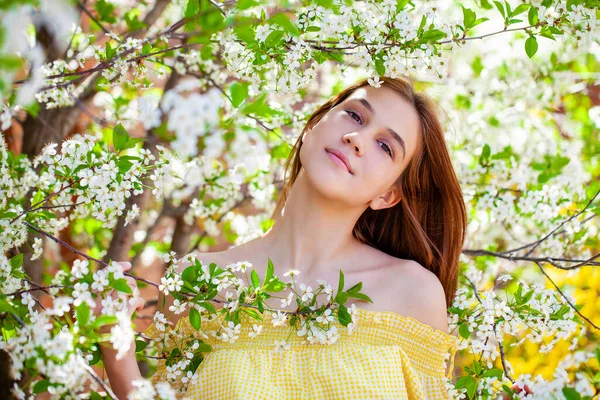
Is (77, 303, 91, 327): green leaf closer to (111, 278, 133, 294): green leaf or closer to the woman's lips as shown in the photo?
(111, 278, 133, 294): green leaf

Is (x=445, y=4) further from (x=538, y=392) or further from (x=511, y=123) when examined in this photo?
(x=538, y=392)

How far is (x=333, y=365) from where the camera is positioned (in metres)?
2.00

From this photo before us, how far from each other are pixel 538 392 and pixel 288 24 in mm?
913

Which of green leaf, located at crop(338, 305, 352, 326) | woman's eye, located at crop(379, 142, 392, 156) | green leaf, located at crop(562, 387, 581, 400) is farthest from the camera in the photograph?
woman's eye, located at crop(379, 142, 392, 156)

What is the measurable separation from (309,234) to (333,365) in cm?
47

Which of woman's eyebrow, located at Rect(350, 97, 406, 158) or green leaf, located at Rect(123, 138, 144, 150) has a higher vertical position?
woman's eyebrow, located at Rect(350, 97, 406, 158)

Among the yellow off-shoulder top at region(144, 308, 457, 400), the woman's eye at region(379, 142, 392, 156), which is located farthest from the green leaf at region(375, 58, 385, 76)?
the yellow off-shoulder top at region(144, 308, 457, 400)

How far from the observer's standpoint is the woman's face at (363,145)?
2.10m

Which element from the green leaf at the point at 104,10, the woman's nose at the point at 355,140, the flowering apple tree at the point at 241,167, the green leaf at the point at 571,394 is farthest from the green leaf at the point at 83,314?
the green leaf at the point at 104,10

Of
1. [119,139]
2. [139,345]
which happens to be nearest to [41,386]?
[139,345]

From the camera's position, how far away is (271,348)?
206 cm

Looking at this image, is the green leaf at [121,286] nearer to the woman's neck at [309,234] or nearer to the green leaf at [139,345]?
the green leaf at [139,345]

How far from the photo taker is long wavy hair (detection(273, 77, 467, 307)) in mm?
2412

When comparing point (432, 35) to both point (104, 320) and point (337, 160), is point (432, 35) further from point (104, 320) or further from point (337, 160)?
point (104, 320)
